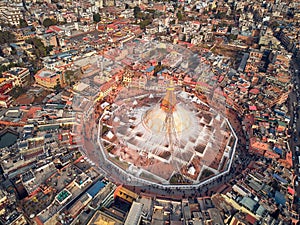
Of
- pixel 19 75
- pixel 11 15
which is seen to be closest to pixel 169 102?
pixel 19 75

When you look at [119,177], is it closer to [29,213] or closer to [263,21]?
[29,213]

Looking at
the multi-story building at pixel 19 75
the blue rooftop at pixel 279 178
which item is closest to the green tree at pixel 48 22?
the multi-story building at pixel 19 75

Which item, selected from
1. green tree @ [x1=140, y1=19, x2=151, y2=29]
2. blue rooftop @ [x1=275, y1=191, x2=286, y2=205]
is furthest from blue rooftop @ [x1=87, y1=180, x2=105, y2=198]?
green tree @ [x1=140, y1=19, x2=151, y2=29]

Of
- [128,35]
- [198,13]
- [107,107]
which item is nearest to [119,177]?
[107,107]

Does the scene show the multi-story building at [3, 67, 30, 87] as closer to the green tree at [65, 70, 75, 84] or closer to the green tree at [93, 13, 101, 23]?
the green tree at [65, 70, 75, 84]

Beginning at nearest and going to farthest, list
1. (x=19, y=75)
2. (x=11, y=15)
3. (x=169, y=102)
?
(x=169, y=102) → (x=19, y=75) → (x=11, y=15)

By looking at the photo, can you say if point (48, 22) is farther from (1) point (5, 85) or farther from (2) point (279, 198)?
(2) point (279, 198)

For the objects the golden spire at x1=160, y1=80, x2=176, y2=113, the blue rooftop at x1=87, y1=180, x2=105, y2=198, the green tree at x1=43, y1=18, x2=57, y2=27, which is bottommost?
the blue rooftop at x1=87, y1=180, x2=105, y2=198
